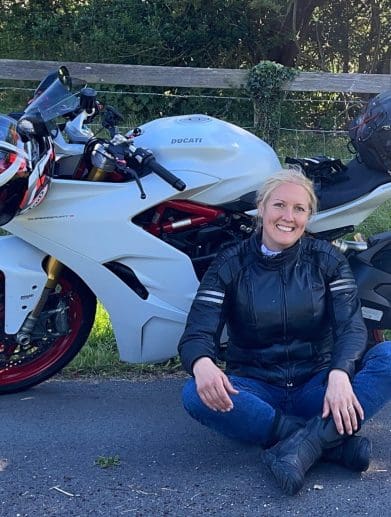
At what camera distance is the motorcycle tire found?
3395 mm

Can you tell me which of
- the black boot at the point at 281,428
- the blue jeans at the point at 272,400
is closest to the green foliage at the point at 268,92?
the blue jeans at the point at 272,400

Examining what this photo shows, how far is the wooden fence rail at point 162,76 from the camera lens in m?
6.29

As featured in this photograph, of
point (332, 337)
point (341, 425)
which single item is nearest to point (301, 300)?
point (332, 337)

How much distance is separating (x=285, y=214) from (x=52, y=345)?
4.40ft

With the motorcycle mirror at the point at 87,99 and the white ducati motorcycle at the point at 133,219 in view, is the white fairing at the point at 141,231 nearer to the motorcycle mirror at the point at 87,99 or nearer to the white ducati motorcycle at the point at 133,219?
the white ducati motorcycle at the point at 133,219

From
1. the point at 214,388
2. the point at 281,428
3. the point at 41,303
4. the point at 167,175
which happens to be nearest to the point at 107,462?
the point at 214,388

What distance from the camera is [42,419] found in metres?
3.29

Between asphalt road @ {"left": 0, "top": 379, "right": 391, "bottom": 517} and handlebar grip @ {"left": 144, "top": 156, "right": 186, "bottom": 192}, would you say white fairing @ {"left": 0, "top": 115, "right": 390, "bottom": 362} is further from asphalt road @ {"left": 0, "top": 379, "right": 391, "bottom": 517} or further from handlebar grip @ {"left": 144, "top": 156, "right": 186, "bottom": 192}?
asphalt road @ {"left": 0, "top": 379, "right": 391, "bottom": 517}

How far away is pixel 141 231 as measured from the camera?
3.16m

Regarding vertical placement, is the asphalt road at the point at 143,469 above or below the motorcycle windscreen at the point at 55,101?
below

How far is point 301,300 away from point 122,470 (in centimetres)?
95

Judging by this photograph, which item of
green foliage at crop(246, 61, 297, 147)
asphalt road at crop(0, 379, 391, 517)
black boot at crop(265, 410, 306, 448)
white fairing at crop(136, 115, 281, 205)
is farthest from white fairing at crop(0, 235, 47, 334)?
green foliage at crop(246, 61, 297, 147)

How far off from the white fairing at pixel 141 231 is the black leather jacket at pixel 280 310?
35cm

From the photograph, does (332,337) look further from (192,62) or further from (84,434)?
(192,62)
